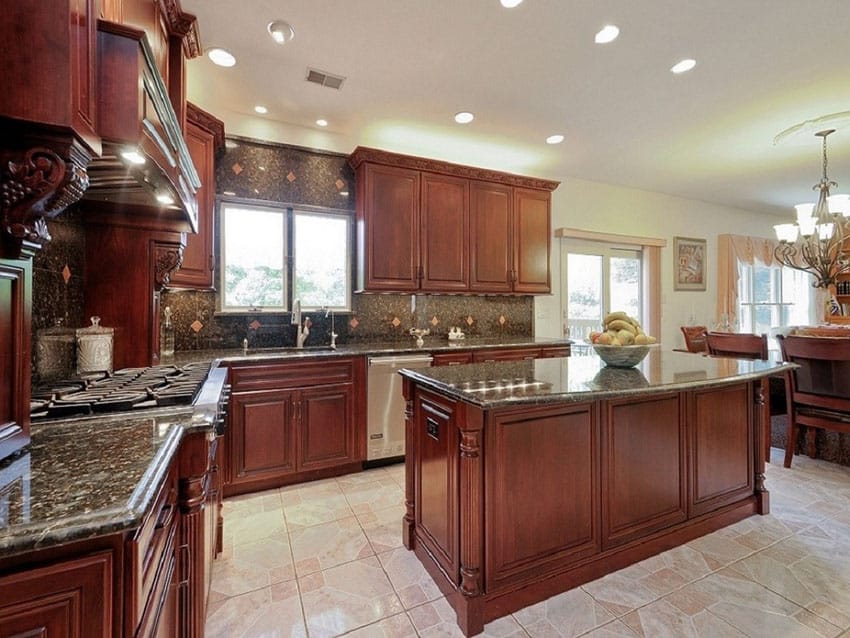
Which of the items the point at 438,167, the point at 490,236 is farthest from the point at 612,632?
the point at 438,167

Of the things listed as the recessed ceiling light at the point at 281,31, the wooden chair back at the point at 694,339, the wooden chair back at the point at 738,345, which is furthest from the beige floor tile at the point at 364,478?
the wooden chair back at the point at 694,339

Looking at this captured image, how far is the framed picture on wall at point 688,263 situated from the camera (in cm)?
546

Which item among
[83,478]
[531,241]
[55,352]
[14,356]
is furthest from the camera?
[531,241]

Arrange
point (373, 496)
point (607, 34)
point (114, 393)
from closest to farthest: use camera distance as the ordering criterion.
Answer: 1. point (114, 393)
2. point (607, 34)
3. point (373, 496)

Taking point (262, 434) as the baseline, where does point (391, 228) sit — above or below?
above

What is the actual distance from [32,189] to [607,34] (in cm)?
274

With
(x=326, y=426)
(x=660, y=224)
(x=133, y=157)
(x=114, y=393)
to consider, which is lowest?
(x=326, y=426)

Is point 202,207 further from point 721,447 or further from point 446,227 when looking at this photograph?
point 721,447

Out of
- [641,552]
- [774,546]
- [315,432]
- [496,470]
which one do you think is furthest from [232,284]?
[774,546]

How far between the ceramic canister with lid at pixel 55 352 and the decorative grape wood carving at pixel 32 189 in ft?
2.71

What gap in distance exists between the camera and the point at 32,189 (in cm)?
86

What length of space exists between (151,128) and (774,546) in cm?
325

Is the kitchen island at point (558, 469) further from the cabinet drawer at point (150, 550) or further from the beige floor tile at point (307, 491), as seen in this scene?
the cabinet drawer at point (150, 550)

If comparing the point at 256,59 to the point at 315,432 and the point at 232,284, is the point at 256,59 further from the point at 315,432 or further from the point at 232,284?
the point at 315,432
